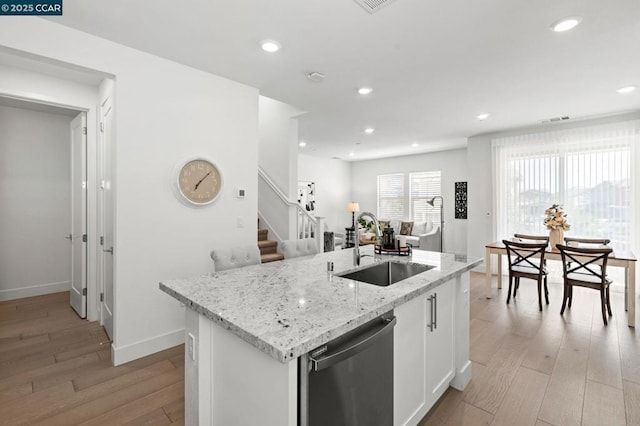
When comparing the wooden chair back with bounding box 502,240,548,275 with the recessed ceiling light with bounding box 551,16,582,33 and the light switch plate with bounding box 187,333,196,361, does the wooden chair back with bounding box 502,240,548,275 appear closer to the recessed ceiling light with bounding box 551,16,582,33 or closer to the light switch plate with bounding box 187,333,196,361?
the recessed ceiling light with bounding box 551,16,582,33

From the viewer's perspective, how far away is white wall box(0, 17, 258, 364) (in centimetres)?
253

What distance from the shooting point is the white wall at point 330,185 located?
8695 mm

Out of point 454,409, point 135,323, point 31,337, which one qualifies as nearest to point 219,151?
point 135,323

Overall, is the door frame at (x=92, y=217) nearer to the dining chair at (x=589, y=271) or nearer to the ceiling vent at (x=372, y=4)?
the ceiling vent at (x=372, y=4)

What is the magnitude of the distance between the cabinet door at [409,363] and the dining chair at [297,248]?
1.42 m

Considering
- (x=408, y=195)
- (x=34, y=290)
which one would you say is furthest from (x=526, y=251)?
(x=34, y=290)

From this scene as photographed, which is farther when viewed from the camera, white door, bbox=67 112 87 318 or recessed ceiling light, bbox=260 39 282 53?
white door, bbox=67 112 87 318

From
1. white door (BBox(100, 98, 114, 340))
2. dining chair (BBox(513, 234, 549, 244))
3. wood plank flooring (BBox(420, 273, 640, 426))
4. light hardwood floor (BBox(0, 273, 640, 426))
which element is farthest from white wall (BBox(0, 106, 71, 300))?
dining chair (BBox(513, 234, 549, 244))

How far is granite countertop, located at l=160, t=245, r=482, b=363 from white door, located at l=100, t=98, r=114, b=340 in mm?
1716

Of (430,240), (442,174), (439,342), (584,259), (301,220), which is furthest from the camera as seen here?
(442,174)

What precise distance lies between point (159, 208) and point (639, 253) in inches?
253

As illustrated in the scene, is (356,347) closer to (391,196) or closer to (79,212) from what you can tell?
(79,212)

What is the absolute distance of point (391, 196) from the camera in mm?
9156

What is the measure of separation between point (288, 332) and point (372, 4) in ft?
6.91
